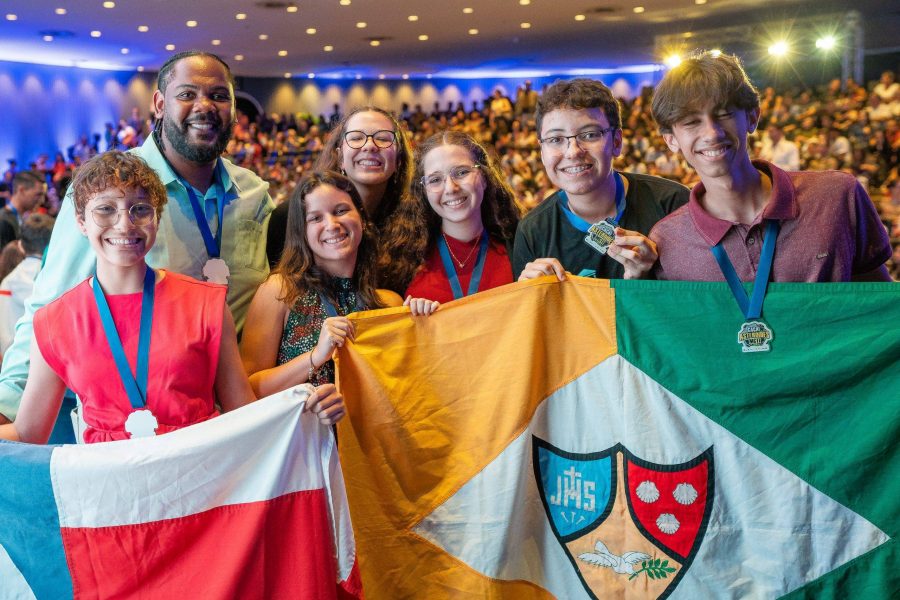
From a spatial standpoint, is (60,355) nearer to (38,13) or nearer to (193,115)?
(193,115)

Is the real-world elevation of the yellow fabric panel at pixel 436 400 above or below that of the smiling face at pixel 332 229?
below

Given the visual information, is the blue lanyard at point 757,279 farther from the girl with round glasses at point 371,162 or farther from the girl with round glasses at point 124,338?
the girl with round glasses at point 371,162

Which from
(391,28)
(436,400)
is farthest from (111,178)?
(391,28)

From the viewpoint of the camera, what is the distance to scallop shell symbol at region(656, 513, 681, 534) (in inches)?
89.5

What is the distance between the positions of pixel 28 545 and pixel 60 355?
0.48 m

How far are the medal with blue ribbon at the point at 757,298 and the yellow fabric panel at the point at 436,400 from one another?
393mm

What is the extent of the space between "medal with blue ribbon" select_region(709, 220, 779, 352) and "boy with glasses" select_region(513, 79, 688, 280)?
1.51 ft

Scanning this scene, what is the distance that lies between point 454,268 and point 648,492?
1068 millimetres

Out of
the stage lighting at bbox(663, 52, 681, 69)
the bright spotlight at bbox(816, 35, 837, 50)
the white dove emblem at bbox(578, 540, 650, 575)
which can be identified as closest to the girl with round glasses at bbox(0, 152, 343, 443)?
the white dove emblem at bbox(578, 540, 650, 575)

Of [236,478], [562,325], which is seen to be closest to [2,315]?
[236,478]

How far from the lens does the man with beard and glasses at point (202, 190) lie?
9.15 ft

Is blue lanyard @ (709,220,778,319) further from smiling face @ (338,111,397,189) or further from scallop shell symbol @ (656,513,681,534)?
smiling face @ (338,111,397,189)

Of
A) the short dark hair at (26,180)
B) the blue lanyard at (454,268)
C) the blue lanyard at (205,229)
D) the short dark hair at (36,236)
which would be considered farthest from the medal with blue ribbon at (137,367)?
the short dark hair at (26,180)

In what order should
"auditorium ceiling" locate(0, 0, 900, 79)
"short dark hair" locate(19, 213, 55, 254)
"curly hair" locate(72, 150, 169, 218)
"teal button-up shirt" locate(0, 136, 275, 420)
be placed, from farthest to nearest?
"auditorium ceiling" locate(0, 0, 900, 79) < "short dark hair" locate(19, 213, 55, 254) < "teal button-up shirt" locate(0, 136, 275, 420) < "curly hair" locate(72, 150, 169, 218)
